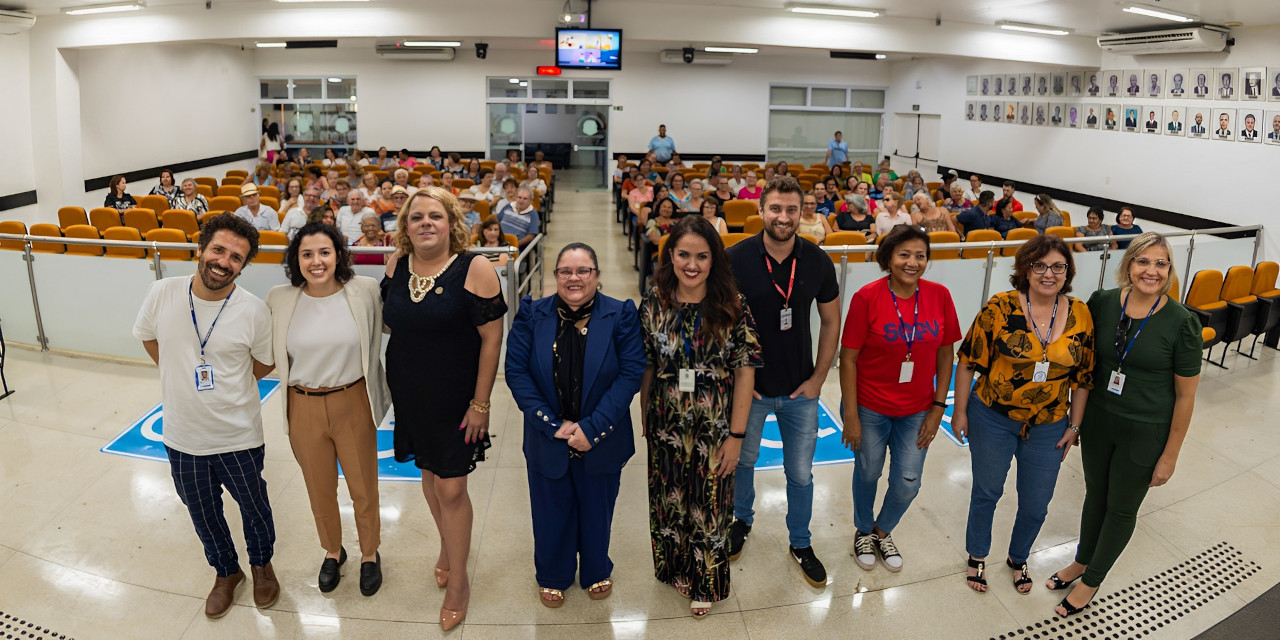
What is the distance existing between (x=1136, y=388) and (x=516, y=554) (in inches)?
104

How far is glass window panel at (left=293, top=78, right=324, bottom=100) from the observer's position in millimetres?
19812

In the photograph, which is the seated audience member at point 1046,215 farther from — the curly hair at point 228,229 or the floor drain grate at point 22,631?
the floor drain grate at point 22,631

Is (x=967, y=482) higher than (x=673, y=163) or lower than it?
lower

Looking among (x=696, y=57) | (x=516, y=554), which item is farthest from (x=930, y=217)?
(x=696, y=57)

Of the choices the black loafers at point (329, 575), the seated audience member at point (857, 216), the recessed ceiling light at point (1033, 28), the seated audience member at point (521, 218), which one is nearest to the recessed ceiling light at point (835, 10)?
the recessed ceiling light at point (1033, 28)

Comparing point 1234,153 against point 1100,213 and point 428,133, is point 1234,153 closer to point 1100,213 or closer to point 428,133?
point 1100,213

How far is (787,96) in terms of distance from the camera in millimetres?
20375

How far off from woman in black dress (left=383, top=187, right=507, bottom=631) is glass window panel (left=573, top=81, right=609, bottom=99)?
55.4 feet

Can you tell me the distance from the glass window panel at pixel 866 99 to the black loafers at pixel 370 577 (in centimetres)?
1972

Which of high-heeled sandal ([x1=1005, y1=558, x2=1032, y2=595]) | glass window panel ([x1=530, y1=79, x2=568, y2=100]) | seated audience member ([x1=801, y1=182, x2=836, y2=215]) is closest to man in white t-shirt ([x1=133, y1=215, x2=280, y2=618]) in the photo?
high-heeled sandal ([x1=1005, y1=558, x2=1032, y2=595])

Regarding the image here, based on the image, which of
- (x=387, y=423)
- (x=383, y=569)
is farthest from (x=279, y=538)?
(x=387, y=423)

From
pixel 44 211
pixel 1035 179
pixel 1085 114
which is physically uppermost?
pixel 1085 114

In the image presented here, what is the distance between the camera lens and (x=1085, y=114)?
13109mm

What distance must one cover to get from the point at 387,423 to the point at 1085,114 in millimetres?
12656
